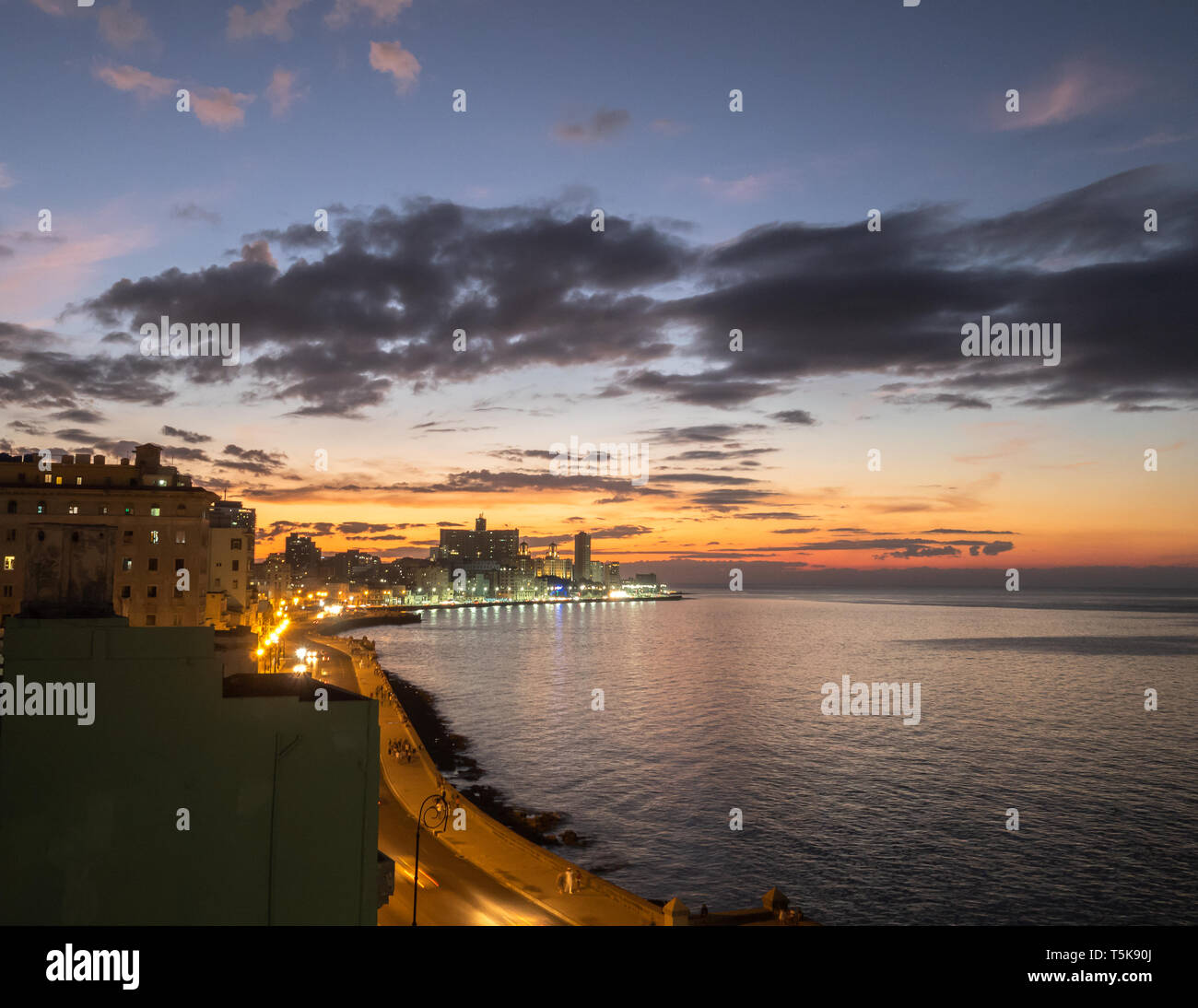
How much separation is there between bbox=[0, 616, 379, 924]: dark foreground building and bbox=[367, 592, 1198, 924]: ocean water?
30.0m

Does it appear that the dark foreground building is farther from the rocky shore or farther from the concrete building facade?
the concrete building facade

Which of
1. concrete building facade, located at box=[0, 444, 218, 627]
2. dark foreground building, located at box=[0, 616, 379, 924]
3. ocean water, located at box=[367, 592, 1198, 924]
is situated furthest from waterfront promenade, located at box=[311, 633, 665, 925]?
concrete building facade, located at box=[0, 444, 218, 627]

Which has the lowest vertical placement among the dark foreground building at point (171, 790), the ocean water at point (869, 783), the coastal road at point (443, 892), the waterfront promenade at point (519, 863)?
the ocean water at point (869, 783)

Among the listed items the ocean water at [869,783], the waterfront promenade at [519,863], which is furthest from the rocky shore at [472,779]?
the waterfront promenade at [519,863]

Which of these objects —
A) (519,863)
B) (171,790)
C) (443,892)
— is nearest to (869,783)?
(519,863)

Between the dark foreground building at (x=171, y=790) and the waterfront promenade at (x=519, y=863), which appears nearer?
the dark foreground building at (x=171, y=790)

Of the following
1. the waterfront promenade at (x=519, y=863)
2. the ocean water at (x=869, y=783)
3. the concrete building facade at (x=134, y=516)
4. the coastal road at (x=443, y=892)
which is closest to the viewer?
the coastal road at (x=443, y=892)

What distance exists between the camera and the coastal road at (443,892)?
24.6 meters

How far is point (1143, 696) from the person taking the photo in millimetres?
90312

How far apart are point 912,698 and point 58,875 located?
95.0 metres

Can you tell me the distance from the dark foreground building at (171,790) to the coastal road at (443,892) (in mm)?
12216

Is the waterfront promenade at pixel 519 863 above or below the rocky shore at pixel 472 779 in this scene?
above

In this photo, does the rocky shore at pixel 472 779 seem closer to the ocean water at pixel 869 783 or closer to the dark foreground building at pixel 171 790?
the ocean water at pixel 869 783

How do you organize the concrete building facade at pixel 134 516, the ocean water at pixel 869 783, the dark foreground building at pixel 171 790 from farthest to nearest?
the concrete building facade at pixel 134 516, the ocean water at pixel 869 783, the dark foreground building at pixel 171 790
